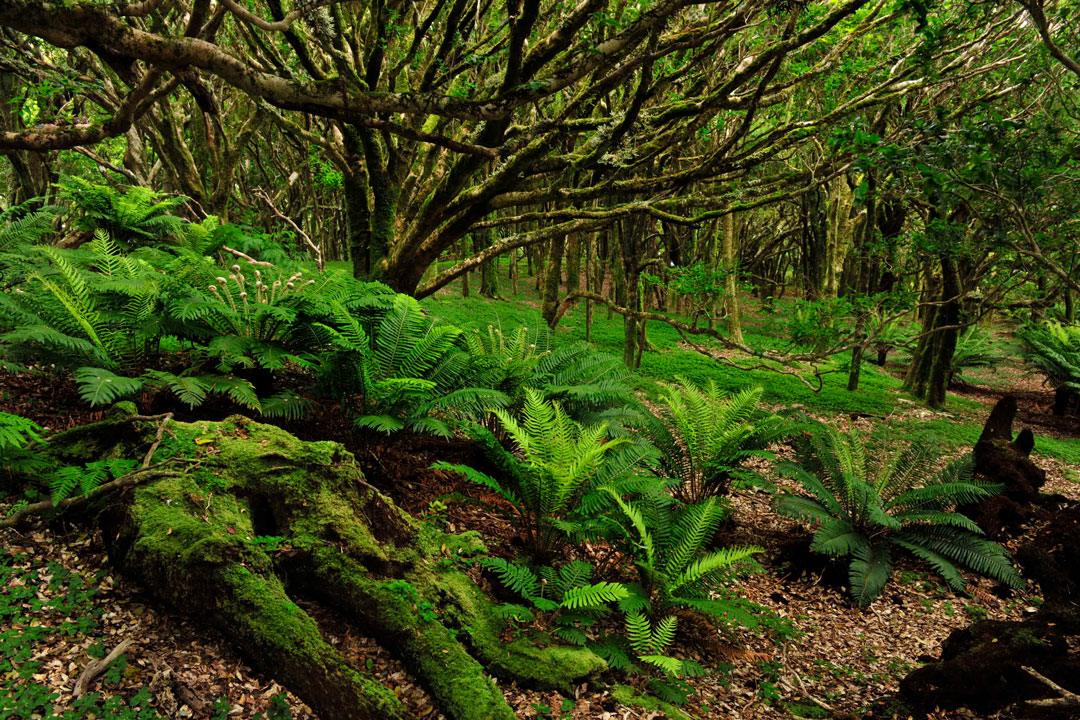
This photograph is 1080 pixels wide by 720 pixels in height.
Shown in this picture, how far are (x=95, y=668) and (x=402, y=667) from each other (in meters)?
1.16

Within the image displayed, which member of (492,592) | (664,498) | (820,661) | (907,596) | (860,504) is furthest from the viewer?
(860,504)

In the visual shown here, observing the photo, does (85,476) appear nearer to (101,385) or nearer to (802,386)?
(101,385)

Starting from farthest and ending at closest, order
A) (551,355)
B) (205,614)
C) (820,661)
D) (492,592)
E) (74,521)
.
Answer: (551,355) < (820,661) < (492,592) < (74,521) < (205,614)

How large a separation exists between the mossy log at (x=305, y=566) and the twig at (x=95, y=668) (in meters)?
0.24

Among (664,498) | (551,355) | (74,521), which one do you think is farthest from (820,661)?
(74,521)

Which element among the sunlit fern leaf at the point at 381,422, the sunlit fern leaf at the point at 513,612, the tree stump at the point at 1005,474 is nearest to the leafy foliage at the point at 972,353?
the tree stump at the point at 1005,474

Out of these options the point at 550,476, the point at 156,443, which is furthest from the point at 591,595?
the point at 156,443

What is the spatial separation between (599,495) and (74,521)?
286 centimetres

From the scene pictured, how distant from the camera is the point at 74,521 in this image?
8.48 feet

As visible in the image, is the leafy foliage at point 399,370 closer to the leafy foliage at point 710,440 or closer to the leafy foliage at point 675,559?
the leafy foliage at point 675,559

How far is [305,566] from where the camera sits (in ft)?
8.69

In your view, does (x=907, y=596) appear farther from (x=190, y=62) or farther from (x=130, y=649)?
(x=190, y=62)

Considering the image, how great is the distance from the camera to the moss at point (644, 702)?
2678mm

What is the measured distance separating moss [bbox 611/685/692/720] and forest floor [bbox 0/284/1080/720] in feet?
0.11
